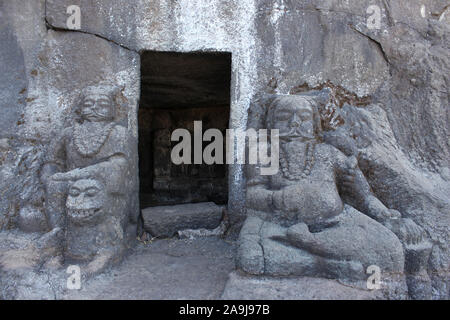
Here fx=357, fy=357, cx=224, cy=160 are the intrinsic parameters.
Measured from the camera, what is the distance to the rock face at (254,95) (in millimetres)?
2871

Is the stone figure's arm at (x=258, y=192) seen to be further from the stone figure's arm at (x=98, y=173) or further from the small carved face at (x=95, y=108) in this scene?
the small carved face at (x=95, y=108)

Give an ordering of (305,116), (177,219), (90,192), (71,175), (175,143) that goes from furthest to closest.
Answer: (175,143) → (177,219) → (305,116) → (71,175) → (90,192)

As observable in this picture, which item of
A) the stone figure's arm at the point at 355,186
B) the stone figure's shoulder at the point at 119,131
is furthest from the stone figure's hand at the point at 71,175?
the stone figure's arm at the point at 355,186

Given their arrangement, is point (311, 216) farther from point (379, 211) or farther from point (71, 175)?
point (71, 175)

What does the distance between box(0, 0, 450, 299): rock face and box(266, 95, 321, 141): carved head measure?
5 centimetres

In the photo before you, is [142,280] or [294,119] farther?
[294,119]

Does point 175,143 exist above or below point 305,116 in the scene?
below

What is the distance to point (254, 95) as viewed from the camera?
3488 millimetres

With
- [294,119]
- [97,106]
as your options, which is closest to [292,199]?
[294,119]

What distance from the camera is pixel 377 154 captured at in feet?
10.1

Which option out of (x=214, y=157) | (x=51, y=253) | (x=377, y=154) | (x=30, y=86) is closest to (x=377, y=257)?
(x=377, y=154)

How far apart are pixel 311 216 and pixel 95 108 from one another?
2004 millimetres

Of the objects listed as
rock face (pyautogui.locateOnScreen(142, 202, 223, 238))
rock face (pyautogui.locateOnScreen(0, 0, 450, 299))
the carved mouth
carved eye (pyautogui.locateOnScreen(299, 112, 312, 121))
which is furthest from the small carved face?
carved eye (pyautogui.locateOnScreen(299, 112, 312, 121))

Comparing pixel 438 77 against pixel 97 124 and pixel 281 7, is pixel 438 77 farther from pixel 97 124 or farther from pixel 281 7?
pixel 97 124
